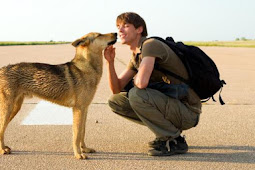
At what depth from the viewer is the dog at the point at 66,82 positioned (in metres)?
5.08

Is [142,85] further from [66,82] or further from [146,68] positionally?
[66,82]

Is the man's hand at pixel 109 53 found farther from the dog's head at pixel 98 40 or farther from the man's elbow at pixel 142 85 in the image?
the man's elbow at pixel 142 85

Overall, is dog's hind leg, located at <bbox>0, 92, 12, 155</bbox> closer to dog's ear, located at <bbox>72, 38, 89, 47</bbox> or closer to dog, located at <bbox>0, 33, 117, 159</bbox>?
dog, located at <bbox>0, 33, 117, 159</bbox>

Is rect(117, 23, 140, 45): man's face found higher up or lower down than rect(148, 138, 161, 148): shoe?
higher up

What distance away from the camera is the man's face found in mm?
5250

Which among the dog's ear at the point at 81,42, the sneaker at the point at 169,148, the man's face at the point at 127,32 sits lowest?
the sneaker at the point at 169,148

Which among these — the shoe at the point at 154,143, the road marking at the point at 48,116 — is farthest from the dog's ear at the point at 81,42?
the road marking at the point at 48,116

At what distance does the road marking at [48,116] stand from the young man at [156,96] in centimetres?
185

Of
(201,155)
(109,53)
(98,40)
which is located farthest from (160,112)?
(98,40)

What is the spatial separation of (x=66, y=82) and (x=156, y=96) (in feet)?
4.00

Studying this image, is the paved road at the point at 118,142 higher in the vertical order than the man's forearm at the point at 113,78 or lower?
lower

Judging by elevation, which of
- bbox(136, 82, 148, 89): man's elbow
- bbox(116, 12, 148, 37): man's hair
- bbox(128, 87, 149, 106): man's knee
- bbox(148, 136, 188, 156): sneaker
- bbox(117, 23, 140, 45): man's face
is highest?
bbox(116, 12, 148, 37): man's hair

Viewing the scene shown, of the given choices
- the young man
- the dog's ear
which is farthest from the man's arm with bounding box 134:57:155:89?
the dog's ear

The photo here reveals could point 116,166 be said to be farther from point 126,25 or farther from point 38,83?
point 126,25
